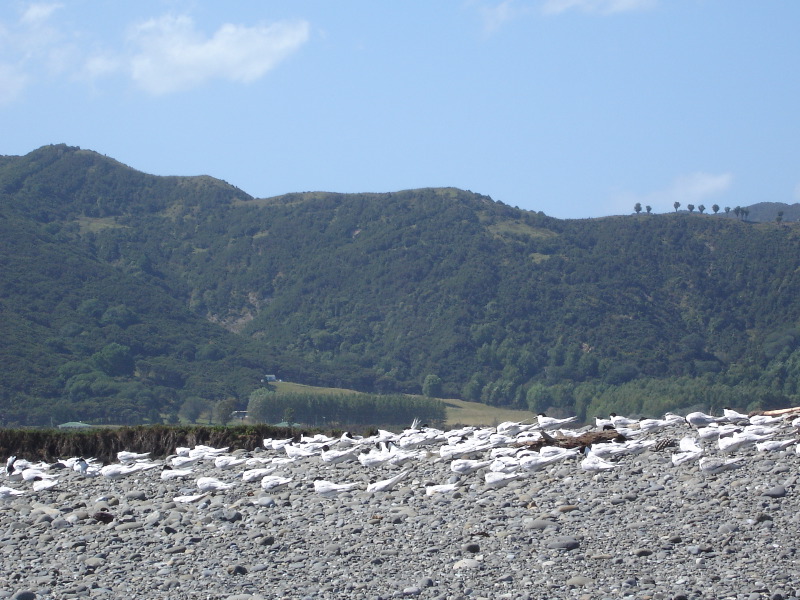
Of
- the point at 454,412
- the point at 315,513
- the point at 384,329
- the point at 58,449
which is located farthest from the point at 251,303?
the point at 315,513

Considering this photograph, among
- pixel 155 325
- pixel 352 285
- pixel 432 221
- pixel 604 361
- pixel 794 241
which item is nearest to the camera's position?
pixel 604 361

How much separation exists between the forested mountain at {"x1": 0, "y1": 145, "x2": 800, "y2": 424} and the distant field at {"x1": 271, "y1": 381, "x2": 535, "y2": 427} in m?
2.33

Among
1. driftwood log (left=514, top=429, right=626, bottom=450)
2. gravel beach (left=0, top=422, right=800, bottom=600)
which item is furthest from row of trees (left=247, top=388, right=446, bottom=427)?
gravel beach (left=0, top=422, right=800, bottom=600)

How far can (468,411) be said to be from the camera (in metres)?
75.1

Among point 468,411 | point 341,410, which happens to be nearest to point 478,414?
point 468,411

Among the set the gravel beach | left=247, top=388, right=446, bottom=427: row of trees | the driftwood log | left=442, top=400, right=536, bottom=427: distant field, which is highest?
the driftwood log

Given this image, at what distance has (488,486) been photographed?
14.4 metres

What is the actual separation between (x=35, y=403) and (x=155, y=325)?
987 inches

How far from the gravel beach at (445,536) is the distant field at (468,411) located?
50.7 meters

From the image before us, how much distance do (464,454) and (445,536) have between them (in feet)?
12.9

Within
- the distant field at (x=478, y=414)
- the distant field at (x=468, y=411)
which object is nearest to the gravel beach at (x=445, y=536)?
the distant field at (x=468, y=411)

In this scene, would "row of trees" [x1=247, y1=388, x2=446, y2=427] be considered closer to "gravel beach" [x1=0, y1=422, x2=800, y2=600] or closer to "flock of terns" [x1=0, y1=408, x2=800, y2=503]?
"flock of terns" [x1=0, y1=408, x2=800, y2=503]

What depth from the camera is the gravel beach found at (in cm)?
1070

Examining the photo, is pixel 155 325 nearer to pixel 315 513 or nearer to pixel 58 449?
pixel 58 449
